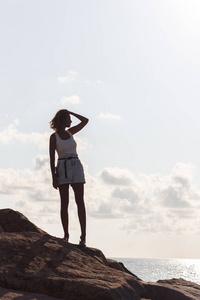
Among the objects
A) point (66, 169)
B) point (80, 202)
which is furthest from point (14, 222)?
point (66, 169)

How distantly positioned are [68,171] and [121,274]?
2482mm

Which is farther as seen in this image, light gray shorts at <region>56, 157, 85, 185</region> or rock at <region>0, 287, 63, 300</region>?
light gray shorts at <region>56, 157, 85, 185</region>

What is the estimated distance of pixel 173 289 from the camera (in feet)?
33.8

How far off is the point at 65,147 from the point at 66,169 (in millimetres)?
476

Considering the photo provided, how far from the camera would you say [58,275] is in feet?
27.0

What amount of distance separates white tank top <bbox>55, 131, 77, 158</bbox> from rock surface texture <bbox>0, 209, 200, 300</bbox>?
1.80 metres

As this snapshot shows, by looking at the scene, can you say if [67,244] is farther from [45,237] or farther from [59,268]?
[59,268]

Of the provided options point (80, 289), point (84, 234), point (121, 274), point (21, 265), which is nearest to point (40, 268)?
point (21, 265)

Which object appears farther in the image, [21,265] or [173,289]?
[173,289]

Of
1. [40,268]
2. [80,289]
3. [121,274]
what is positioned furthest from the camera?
[121,274]

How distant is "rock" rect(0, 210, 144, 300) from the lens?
782 cm

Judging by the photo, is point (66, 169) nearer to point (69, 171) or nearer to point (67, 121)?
point (69, 171)

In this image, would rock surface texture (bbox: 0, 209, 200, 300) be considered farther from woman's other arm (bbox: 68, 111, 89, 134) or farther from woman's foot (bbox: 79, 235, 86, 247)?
woman's other arm (bbox: 68, 111, 89, 134)

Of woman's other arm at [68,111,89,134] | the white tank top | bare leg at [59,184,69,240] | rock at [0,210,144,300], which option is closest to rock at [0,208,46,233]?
bare leg at [59,184,69,240]
